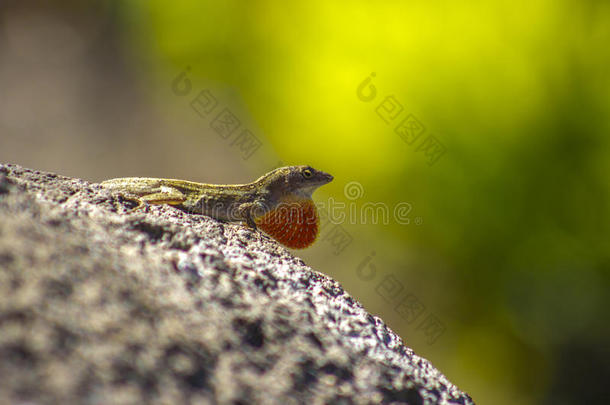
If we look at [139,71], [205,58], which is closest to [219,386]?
[205,58]

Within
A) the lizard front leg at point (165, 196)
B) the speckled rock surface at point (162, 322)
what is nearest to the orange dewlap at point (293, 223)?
the lizard front leg at point (165, 196)

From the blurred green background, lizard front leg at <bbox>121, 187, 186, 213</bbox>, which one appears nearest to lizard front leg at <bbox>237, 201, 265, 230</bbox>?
lizard front leg at <bbox>121, 187, 186, 213</bbox>

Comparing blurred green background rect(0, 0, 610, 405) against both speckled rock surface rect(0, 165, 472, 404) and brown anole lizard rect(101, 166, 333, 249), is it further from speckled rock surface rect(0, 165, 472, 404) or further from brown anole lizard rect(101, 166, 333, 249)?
speckled rock surface rect(0, 165, 472, 404)

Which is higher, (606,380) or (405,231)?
(405,231)

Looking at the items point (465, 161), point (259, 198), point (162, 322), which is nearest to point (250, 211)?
point (259, 198)

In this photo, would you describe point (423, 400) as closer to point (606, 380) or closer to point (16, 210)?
point (16, 210)

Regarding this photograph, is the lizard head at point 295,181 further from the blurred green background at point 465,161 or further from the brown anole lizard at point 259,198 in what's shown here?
the blurred green background at point 465,161
